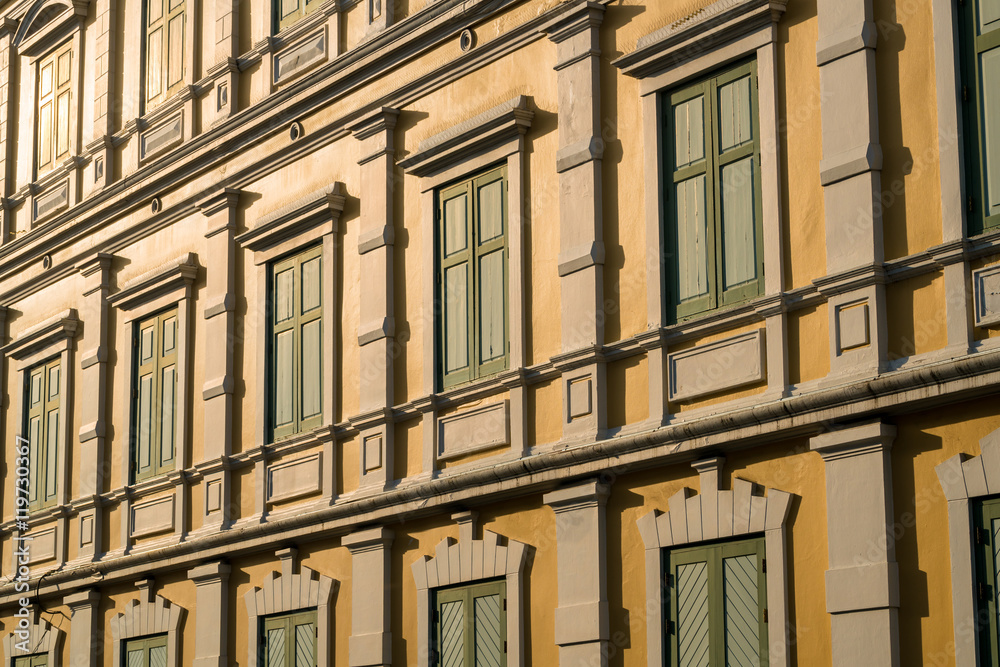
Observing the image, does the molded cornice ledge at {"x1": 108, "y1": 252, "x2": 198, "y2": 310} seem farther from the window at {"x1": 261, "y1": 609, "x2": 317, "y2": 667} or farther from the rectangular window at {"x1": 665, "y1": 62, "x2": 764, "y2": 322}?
Answer: the rectangular window at {"x1": 665, "y1": 62, "x2": 764, "y2": 322}

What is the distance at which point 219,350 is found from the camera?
1780 centimetres

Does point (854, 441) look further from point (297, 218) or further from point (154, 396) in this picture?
point (154, 396)

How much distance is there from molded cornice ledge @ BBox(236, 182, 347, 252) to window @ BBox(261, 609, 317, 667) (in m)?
4.01

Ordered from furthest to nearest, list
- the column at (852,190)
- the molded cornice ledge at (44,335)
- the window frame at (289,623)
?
1. the molded cornice ledge at (44,335)
2. the window frame at (289,623)
3. the column at (852,190)

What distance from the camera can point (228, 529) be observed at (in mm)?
17109

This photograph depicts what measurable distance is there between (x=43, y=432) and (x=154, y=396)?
10.0ft

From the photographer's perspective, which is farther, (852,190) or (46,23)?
(46,23)

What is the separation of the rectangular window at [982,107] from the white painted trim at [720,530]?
2.49 metres

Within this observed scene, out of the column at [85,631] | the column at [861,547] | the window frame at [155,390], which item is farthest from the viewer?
the column at [85,631]

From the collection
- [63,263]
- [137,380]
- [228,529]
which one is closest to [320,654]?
[228,529]

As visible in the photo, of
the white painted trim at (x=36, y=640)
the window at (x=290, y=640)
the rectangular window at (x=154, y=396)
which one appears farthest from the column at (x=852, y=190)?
the white painted trim at (x=36, y=640)

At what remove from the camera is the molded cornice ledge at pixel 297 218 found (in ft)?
53.8

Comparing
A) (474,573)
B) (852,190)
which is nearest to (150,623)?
(474,573)

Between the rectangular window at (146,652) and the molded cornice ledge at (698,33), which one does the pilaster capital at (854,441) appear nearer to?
the molded cornice ledge at (698,33)
